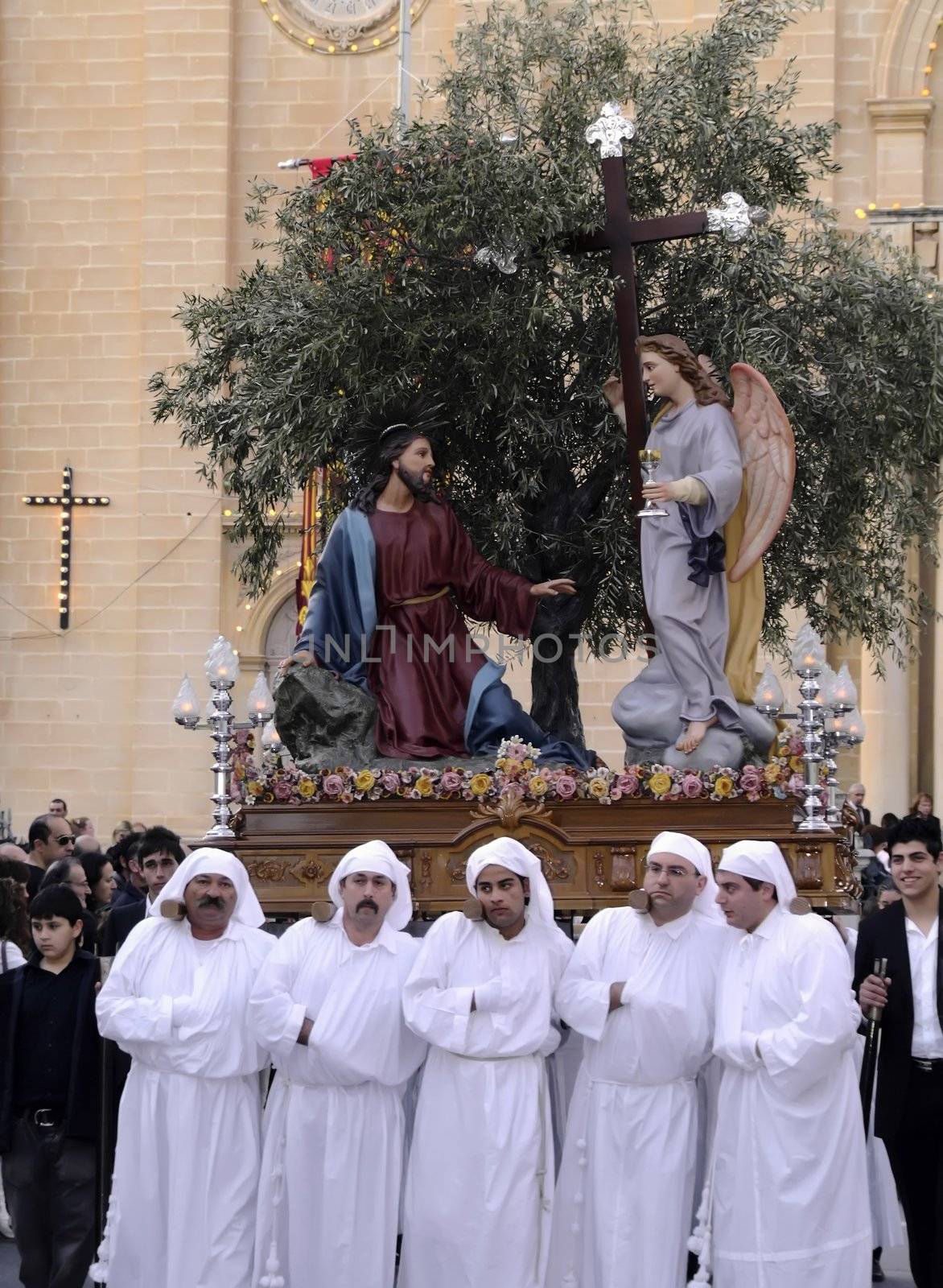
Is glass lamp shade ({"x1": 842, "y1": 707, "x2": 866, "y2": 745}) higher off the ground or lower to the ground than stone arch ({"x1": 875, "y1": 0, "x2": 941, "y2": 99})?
lower

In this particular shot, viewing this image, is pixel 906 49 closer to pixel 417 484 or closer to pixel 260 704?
pixel 417 484

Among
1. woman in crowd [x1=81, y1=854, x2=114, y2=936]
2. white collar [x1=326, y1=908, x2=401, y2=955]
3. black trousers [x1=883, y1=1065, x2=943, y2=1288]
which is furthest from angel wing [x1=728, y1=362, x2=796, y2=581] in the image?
woman in crowd [x1=81, y1=854, x2=114, y2=936]

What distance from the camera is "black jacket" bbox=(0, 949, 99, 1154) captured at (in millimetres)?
8203

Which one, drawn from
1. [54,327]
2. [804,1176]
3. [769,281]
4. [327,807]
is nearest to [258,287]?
[769,281]

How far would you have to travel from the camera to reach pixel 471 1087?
8008 millimetres

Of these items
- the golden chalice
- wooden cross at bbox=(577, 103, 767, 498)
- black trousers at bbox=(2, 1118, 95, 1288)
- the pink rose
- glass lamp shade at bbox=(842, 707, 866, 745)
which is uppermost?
wooden cross at bbox=(577, 103, 767, 498)

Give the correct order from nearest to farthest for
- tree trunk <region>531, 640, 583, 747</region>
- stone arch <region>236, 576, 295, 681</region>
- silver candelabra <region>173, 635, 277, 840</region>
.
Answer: silver candelabra <region>173, 635, 277, 840</region> < tree trunk <region>531, 640, 583, 747</region> < stone arch <region>236, 576, 295, 681</region>

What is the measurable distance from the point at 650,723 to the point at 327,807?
1.70 m

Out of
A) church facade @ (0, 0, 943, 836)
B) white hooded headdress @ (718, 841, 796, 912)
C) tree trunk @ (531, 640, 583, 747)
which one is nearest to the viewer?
white hooded headdress @ (718, 841, 796, 912)

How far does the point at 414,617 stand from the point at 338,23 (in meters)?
13.6

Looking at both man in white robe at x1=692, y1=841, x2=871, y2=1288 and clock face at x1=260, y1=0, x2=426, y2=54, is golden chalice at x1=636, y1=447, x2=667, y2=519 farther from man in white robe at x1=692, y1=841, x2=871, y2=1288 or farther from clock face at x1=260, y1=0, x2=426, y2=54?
clock face at x1=260, y1=0, x2=426, y2=54

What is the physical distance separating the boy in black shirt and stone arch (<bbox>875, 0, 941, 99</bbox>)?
16.1 metres

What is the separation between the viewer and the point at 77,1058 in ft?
27.2

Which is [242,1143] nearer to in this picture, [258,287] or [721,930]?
[721,930]
